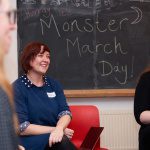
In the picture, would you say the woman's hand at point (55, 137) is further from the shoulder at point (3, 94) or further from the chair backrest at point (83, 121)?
the shoulder at point (3, 94)

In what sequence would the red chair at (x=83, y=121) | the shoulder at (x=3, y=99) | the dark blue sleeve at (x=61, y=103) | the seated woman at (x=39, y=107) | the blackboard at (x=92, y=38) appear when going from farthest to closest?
the blackboard at (x=92, y=38), the red chair at (x=83, y=121), the dark blue sleeve at (x=61, y=103), the seated woman at (x=39, y=107), the shoulder at (x=3, y=99)

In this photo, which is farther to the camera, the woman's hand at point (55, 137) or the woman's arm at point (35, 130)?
the woman's arm at point (35, 130)

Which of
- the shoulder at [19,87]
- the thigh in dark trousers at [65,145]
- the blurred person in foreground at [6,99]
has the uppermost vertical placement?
the blurred person in foreground at [6,99]

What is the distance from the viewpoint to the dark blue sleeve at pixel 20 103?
2.74m

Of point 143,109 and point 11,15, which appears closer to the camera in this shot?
point 11,15

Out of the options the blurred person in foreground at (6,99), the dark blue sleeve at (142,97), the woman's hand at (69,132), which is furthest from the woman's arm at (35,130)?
the blurred person in foreground at (6,99)

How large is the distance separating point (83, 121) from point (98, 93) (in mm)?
570

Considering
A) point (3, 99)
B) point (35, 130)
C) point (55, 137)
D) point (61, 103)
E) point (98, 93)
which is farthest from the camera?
point (98, 93)

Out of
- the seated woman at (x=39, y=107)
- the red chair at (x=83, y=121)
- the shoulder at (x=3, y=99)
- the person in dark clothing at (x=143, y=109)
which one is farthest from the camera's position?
the red chair at (x=83, y=121)

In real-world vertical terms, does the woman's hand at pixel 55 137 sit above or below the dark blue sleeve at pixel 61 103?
below

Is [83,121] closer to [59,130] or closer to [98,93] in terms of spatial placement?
[59,130]

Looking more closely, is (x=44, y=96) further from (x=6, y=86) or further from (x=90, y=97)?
(x=6, y=86)

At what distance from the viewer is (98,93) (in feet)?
11.6

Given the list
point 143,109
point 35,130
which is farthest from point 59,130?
point 143,109
